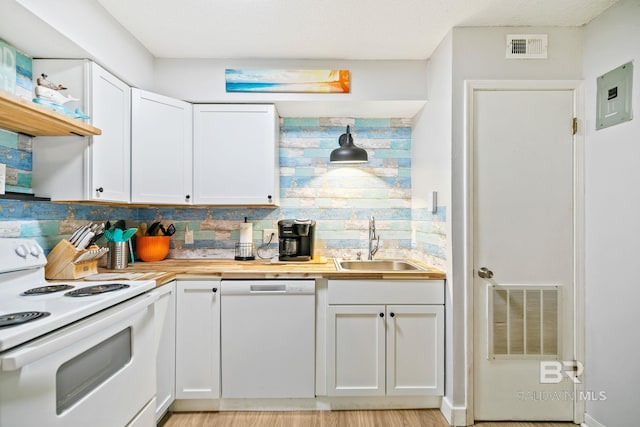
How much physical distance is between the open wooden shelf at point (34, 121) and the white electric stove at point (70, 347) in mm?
566

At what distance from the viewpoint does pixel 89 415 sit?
1.25 meters

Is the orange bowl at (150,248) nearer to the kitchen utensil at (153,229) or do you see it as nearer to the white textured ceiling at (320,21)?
the kitchen utensil at (153,229)

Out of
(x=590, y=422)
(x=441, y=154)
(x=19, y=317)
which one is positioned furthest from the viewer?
(x=441, y=154)

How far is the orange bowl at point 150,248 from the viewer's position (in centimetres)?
255

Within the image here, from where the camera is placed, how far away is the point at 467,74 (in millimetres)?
2023

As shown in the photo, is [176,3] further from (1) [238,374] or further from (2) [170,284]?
(1) [238,374]

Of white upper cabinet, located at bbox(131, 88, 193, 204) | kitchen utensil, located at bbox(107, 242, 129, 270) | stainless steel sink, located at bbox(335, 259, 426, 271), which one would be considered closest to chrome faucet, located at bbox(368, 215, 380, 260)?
stainless steel sink, located at bbox(335, 259, 426, 271)

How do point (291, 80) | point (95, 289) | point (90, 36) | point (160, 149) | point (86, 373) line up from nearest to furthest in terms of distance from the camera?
point (86, 373) < point (95, 289) < point (90, 36) < point (160, 149) < point (291, 80)

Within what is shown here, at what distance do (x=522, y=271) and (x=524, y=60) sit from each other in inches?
51.2

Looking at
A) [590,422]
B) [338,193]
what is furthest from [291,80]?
[590,422]

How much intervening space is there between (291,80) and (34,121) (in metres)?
1.53

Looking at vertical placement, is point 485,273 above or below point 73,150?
below

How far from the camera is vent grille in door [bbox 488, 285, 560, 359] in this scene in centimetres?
199

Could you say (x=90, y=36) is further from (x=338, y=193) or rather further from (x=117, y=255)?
(x=338, y=193)
